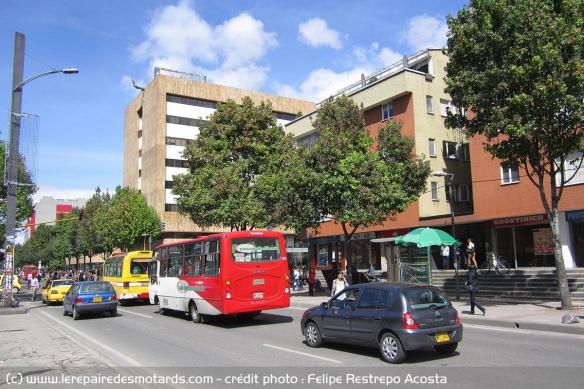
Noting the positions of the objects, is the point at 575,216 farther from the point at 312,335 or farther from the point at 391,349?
the point at 391,349

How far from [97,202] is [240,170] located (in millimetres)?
37721

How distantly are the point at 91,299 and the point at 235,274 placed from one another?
7748mm

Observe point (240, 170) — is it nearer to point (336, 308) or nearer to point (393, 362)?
point (336, 308)

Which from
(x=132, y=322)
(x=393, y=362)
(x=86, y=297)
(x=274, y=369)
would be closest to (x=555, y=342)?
(x=393, y=362)

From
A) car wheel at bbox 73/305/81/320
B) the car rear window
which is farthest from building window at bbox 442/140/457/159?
the car rear window

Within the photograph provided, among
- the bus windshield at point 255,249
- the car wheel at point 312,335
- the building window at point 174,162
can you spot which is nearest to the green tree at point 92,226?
the building window at point 174,162

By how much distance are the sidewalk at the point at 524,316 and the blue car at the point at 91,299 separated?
44.2 feet

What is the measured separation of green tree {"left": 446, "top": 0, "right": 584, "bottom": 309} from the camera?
14.8 m

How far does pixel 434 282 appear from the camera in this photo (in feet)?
83.8

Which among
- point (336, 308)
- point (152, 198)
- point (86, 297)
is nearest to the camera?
point (336, 308)

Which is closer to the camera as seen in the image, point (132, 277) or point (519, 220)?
point (132, 277)

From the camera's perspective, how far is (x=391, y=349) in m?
8.86

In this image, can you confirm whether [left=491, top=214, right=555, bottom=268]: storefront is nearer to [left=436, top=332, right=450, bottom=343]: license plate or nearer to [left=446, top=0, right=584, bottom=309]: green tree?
[left=446, top=0, right=584, bottom=309]: green tree

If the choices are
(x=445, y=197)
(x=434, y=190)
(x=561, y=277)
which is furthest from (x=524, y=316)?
(x=445, y=197)
